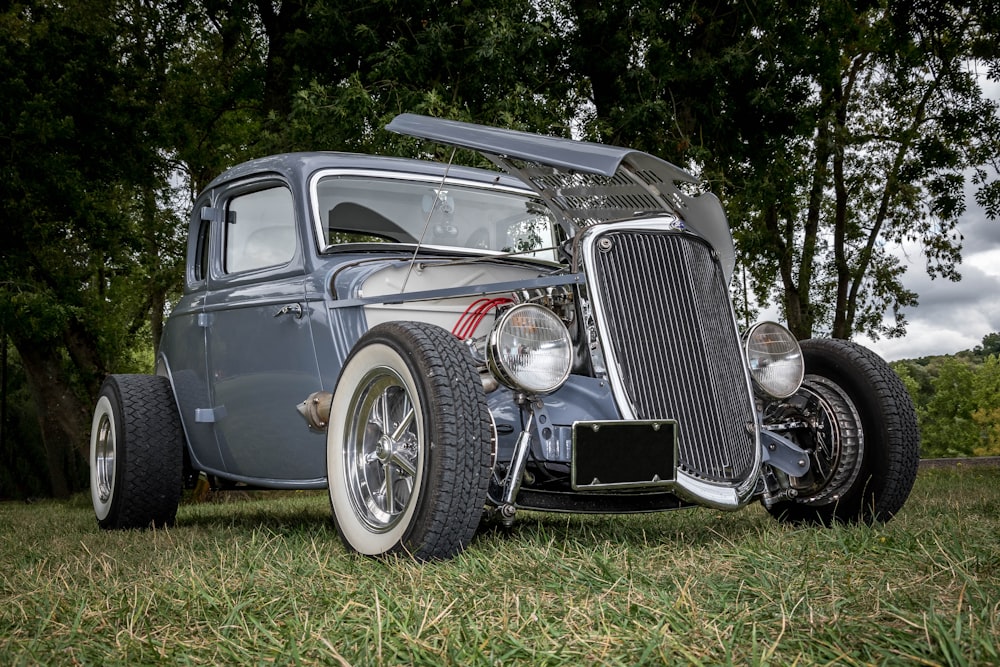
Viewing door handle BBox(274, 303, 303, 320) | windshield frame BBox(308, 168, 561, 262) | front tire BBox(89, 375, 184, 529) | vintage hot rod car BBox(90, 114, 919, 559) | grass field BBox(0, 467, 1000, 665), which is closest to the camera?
grass field BBox(0, 467, 1000, 665)

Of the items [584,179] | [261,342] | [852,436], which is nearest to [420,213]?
[261,342]

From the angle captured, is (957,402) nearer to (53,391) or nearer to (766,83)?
(766,83)

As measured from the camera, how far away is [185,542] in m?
4.03

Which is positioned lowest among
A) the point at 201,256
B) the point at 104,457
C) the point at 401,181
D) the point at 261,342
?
the point at 104,457

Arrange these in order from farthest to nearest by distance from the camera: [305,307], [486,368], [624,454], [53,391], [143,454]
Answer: [53,391], [143,454], [305,307], [486,368], [624,454]

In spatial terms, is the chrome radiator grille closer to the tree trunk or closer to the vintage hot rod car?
the vintage hot rod car

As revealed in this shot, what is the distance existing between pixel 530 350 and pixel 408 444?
1.84 feet

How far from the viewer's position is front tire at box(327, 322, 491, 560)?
9.80 feet

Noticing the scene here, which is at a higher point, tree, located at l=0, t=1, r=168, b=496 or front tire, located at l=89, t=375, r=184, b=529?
tree, located at l=0, t=1, r=168, b=496

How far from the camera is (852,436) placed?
386 centimetres

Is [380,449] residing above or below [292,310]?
below

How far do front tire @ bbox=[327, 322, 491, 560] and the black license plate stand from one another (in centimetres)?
32

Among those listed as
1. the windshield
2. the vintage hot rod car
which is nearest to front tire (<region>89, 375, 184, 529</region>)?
the vintage hot rod car

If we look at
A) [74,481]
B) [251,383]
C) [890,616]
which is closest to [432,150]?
[251,383]
